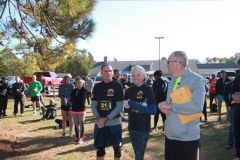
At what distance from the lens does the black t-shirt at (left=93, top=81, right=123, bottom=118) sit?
5.04 meters

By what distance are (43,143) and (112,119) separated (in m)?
4.21

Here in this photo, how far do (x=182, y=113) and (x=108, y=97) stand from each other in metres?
1.89

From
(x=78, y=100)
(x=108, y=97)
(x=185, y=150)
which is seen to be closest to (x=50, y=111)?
(x=78, y=100)

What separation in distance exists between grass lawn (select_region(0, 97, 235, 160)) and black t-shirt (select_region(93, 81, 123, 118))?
2.14 meters

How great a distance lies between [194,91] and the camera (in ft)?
11.1

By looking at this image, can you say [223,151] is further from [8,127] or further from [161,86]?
[8,127]

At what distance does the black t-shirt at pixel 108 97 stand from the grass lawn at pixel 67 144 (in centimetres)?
214

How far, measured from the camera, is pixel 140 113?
4.74 meters

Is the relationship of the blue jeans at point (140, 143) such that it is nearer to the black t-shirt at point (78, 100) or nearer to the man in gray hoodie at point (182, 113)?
the man in gray hoodie at point (182, 113)

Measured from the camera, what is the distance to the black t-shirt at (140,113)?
4715mm

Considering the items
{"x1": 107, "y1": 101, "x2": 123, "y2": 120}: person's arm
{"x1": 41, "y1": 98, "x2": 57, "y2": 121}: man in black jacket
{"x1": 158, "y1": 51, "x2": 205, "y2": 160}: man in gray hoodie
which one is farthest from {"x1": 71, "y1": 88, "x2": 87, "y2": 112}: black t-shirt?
{"x1": 41, "y1": 98, "x2": 57, "y2": 121}: man in black jacket

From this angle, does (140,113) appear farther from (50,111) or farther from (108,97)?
(50,111)

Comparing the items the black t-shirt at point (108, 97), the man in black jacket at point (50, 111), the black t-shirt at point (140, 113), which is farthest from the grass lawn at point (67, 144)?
the black t-shirt at point (140, 113)

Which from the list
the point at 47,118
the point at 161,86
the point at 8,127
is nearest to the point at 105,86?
the point at 161,86
